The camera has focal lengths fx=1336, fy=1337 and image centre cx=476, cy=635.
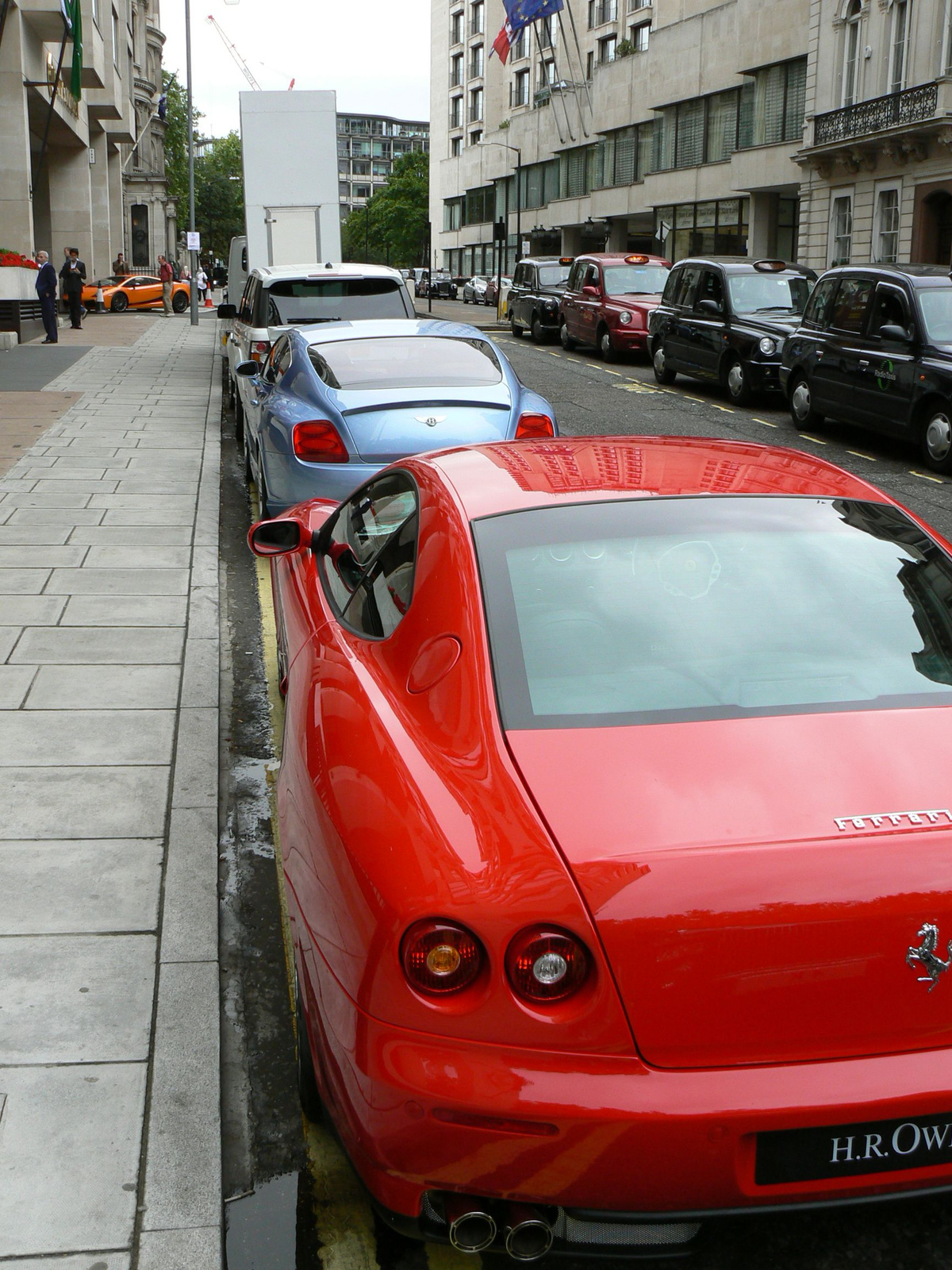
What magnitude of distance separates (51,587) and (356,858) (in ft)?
18.7

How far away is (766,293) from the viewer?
1923 cm

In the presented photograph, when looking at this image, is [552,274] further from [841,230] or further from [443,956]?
[443,956]

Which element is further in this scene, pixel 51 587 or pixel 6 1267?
pixel 51 587

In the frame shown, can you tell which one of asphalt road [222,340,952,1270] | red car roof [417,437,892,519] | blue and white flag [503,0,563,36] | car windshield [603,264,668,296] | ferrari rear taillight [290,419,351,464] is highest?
blue and white flag [503,0,563,36]

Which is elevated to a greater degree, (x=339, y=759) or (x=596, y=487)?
(x=596, y=487)

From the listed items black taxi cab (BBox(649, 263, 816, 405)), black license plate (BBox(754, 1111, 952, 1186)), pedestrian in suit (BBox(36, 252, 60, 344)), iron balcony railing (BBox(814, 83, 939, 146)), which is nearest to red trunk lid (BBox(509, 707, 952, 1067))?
black license plate (BBox(754, 1111, 952, 1186))

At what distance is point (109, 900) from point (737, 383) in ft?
51.6

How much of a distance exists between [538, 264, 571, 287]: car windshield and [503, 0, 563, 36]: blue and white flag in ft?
100

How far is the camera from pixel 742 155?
1781 inches

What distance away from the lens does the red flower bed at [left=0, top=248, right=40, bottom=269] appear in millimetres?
25306

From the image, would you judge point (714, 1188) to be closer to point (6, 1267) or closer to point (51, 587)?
point (6, 1267)

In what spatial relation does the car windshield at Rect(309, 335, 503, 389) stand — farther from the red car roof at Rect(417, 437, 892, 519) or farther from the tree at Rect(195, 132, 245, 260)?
the tree at Rect(195, 132, 245, 260)

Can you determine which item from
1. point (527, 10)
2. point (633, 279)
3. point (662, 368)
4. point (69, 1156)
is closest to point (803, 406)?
point (662, 368)

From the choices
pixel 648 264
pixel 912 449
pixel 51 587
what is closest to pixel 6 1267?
pixel 51 587
